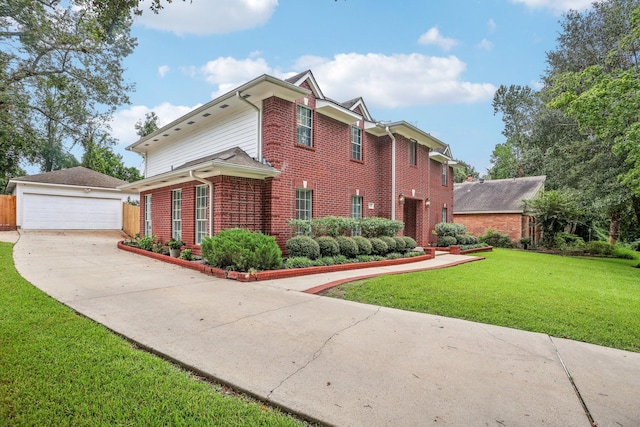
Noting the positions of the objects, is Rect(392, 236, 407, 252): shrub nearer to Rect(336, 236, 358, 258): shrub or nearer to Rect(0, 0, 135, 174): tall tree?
Rect(336, 236, 358, 258): shrub

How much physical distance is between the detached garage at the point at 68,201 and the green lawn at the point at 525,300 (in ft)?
64.3

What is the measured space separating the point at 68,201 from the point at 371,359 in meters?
23.3

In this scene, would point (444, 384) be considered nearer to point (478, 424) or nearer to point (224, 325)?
point (478, 424)

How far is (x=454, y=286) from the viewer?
716cm

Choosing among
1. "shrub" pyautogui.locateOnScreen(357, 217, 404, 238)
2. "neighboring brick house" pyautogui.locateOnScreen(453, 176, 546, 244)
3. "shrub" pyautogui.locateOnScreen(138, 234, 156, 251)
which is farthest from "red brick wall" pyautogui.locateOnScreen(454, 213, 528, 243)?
"shrub" pyautogui.locateOnScreen(138, 234, 156, 251)

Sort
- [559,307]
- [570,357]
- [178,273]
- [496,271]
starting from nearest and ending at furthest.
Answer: [570,357], [559,307], [178,273], [496,271]

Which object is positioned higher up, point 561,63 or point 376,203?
point 561,63

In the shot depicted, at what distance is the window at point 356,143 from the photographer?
13.1 m

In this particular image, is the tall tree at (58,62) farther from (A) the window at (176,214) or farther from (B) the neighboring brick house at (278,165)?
(A) the window at (176,214)

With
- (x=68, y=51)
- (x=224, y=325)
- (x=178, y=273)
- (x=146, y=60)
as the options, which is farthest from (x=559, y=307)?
(x=68, y=51)

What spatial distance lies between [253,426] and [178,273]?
258 inches

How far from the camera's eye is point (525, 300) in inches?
240

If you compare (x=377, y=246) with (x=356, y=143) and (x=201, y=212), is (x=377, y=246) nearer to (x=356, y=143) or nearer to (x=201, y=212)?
(x=356, y=143)

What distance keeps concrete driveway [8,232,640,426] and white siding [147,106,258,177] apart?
632 cm
